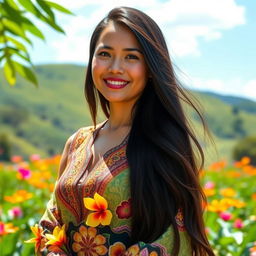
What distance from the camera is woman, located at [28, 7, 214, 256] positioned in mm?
1901

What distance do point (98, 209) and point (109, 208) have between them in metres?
0.04

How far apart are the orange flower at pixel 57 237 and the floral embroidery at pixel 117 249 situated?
0.17m

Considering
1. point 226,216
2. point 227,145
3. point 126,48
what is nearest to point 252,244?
point 226,216

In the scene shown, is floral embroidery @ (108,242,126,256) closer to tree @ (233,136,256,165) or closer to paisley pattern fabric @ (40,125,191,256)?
paisley pattern fabric @ (40,125,191,256)

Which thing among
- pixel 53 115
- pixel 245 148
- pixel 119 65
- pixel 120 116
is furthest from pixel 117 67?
pixel 53 115

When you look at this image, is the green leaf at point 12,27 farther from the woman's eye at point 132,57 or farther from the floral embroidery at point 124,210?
the floral embroidery at point 124,210

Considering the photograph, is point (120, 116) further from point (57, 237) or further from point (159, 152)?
point (57, 237)

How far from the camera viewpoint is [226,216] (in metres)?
3.66

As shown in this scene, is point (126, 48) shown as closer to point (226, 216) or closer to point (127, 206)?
point (127, 206)

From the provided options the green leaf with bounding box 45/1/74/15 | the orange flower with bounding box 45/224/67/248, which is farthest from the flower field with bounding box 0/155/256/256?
the green leaf with bounding box 45/1/74/15

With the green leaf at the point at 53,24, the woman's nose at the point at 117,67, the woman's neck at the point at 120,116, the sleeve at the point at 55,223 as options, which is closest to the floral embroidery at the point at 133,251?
the sleeve at the point at 55,223

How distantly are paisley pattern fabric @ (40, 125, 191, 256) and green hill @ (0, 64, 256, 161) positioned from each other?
236ft

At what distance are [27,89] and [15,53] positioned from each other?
102 meters

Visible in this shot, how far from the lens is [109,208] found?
1925mm
